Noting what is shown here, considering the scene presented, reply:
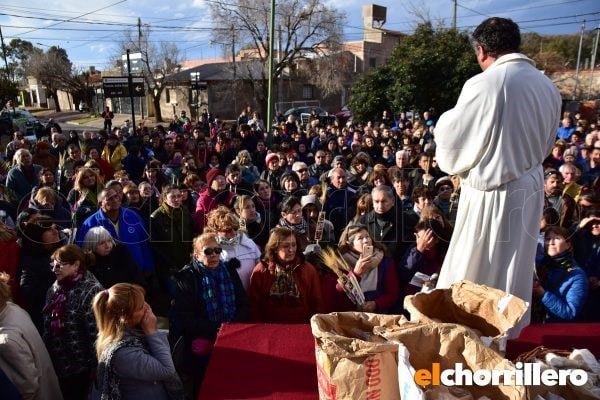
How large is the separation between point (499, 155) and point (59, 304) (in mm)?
3234

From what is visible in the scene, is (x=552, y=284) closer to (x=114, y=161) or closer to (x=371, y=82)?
(x=114, y=161)

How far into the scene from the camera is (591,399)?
1697 millimetres

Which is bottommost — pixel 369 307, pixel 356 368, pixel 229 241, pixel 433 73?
pixel 369 307

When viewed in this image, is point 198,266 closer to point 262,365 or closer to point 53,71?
point 262,365

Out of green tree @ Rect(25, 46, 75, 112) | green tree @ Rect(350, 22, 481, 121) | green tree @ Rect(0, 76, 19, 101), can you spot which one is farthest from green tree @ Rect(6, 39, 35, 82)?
green tree @ Rect(350, 22, 481, 121)

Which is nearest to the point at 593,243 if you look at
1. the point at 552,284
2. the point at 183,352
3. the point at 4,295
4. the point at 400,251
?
the point at 552,284

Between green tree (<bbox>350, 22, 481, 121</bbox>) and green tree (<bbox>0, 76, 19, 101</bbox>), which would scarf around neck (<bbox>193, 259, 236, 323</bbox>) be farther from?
green tree (<bbox>0, 76, 19, 101</bbox>)

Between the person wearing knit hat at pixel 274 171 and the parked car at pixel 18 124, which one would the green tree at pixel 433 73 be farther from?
the parked car at pixel 18 124

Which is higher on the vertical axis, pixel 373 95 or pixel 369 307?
pixel 373 95

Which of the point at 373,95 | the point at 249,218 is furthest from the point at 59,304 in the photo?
the point at 373,95

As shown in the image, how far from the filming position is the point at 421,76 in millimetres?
21969

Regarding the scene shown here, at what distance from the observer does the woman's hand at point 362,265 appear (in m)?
3.70

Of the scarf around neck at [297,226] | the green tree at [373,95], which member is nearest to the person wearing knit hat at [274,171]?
the scarf around neck at [297,226]

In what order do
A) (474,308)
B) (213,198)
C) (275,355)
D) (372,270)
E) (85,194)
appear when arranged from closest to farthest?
(474,308) < (275,355) < (372,270) < (85,194) < (213,198)
